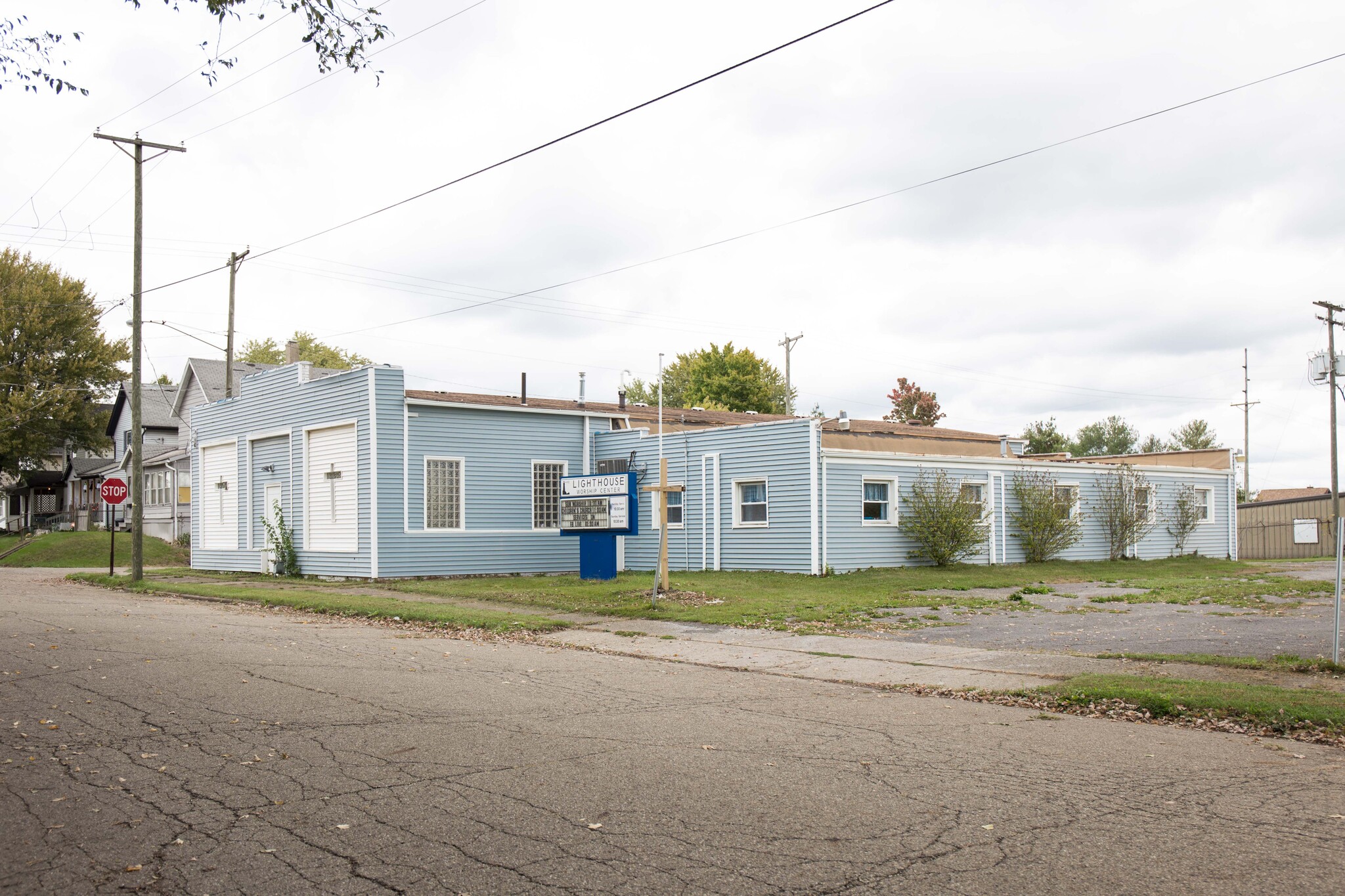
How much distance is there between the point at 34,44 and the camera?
32.9ft

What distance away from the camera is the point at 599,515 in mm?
22016

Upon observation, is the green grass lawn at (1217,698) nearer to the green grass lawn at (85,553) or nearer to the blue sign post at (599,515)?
the blue sign post at (599,515)

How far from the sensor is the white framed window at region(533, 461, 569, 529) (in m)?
28.2

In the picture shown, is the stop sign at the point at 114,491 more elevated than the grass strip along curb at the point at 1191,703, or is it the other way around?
the stop sign at the point at 114,491

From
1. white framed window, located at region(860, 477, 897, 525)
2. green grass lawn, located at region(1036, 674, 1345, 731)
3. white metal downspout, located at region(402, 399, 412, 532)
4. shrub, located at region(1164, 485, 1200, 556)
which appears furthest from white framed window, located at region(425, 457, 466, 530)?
shrub, located at region(1164, 485, 1200, 556)

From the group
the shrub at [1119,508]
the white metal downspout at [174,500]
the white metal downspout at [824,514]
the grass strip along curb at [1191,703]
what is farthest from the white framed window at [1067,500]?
the white metal downspout at [174,500]

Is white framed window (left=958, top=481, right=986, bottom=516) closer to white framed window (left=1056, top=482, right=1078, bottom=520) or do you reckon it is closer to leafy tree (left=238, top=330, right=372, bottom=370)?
white framed window (left=1056, top=482, right=1078, bottom=520)

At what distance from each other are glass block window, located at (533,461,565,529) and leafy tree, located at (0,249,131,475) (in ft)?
124

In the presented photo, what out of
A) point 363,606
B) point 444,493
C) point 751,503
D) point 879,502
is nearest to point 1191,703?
point 363,606

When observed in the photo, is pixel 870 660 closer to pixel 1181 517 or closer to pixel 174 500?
pixel 1181 517

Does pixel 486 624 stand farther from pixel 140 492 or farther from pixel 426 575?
pixel 140 492

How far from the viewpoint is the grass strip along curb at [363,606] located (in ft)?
52.5

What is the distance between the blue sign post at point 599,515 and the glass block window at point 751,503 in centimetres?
441

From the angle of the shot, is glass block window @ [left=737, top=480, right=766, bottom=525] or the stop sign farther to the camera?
the stop sign
